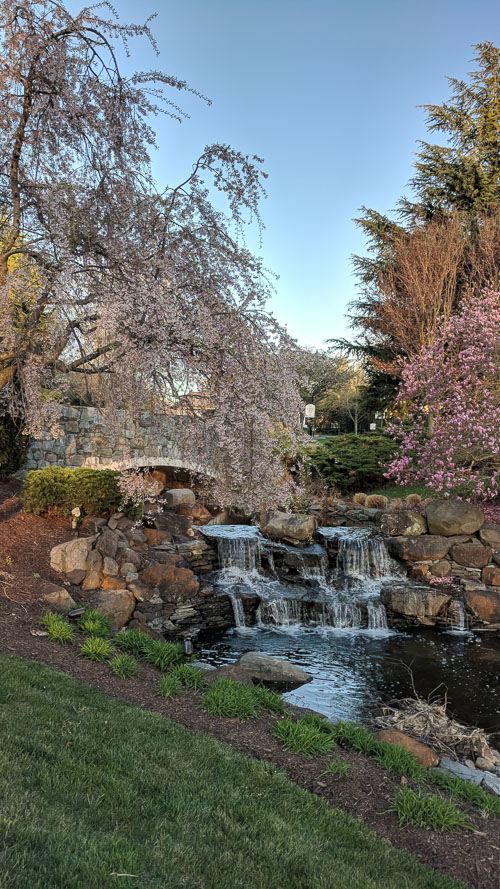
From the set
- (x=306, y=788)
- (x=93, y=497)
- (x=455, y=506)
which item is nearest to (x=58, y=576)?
(x=93, y=497)

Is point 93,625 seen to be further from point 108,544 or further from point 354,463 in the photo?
point 354,463

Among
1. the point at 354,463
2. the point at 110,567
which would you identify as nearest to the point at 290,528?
the point at 110,567

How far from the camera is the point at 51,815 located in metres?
2.51

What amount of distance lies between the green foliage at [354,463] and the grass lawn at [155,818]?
14923 mm

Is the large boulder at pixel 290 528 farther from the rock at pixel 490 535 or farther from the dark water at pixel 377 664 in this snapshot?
the rock at pixel 490 535

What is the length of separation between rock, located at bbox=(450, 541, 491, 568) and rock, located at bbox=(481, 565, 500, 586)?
18 centimetres

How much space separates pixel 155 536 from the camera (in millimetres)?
11094

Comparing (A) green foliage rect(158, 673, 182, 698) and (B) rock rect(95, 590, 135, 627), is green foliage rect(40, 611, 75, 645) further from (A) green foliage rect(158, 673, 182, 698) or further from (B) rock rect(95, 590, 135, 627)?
(B) rock rect(95, 590, 135, 627)

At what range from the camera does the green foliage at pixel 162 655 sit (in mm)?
5922

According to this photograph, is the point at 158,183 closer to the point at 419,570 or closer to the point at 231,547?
the point at 231,547

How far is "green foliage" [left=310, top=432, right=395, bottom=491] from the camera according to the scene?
60.8 ft

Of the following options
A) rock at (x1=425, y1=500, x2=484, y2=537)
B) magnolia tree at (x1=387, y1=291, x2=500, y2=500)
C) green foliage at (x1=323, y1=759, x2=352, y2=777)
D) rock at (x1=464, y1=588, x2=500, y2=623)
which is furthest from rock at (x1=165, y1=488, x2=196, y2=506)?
green foliage at (x1=323, y1=759, x2=352, y2=777)

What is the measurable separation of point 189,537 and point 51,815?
9.53m

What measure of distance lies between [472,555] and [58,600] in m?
8.54
